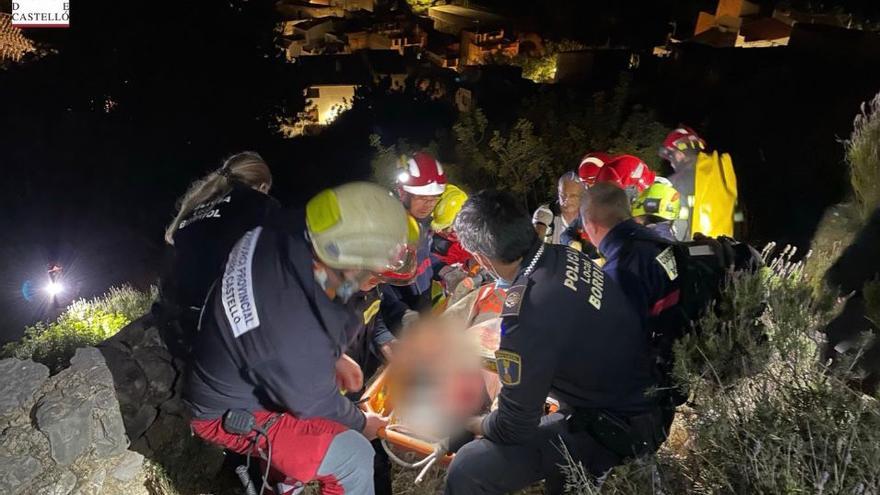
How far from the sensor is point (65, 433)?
2602 millimetres

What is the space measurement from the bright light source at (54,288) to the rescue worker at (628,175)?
18.1 m

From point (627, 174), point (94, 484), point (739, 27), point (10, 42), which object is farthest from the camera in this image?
point (739, 27)

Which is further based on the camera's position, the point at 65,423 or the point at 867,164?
the point at 867,164

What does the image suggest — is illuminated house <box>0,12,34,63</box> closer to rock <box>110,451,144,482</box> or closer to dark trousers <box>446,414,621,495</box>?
Answer: rock <box>110,451,144,482</box>

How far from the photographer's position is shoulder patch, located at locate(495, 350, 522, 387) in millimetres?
2336

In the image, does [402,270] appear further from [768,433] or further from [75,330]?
[75,330]

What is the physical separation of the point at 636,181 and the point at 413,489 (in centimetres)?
316

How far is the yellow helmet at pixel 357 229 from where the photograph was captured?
207 centimetres

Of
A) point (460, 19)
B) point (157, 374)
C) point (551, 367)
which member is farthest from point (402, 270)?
point (460, 19)

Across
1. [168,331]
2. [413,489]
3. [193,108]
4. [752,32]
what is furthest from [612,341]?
[752,32]

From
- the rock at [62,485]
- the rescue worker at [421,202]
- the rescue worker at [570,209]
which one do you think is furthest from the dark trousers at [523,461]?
the rescue worker at [570,209]

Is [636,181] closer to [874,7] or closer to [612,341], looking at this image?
[612,341]

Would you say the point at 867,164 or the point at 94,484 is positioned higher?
the point at 867,164

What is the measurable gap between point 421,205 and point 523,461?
2.38m
